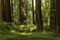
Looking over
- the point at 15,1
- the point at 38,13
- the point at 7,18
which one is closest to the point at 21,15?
the point at 7,18

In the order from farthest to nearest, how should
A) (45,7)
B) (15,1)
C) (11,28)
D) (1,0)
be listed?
1. (15,1)
2. (45,7)
3. (1,0)
4. (11,28)

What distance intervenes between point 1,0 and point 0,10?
1.04 m

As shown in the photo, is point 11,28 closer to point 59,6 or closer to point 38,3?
point 38,3

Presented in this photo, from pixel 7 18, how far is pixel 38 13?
3.77 metres

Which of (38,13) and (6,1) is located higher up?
(6,1)

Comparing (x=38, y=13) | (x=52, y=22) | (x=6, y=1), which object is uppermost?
(x=6, y=1)

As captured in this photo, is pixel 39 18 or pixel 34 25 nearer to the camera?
pixel 39 18

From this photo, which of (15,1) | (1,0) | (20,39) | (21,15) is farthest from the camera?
(15,1)

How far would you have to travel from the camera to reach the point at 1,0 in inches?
693

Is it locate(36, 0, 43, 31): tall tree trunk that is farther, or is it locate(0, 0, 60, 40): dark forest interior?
locate(36, 0, 43, 31): tall tree trunk

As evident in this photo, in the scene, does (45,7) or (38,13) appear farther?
(45,7)

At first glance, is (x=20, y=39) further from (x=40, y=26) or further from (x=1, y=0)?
(x=1, y=0)

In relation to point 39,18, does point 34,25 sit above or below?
below

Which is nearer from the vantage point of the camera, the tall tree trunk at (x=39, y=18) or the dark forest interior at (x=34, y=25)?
the dark forest interior at (x=34, y=25)
